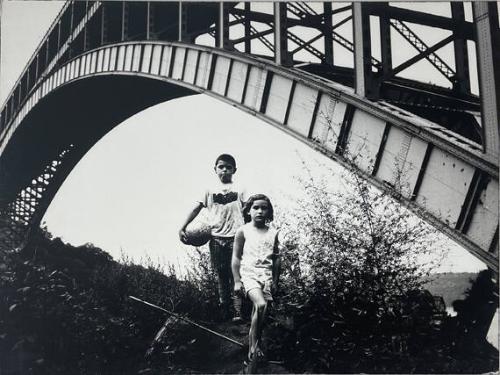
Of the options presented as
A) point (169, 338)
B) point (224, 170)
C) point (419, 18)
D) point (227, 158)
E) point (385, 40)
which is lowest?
point (169, 338)

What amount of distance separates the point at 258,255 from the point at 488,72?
3019mm

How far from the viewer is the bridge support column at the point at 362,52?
6836mm

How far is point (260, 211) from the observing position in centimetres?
529

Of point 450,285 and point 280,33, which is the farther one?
point 280,33

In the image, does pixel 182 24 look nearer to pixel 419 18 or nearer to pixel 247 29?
pixel 247 29

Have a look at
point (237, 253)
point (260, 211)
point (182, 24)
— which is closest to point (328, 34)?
point (182, 24)

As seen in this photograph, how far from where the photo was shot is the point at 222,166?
6.39 m

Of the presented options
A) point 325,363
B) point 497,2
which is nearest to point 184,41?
point 497,2

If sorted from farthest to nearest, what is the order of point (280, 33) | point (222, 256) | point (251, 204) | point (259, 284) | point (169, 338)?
point (280, 33)
point (169, 338)
point (222, 256)
point (251, 204)
point (259, 284)

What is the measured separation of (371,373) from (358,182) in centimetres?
240

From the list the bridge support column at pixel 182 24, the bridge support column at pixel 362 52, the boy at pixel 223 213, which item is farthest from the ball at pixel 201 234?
the bridge support column at pixel 182 24

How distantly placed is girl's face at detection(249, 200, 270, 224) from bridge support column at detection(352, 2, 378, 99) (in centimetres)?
255

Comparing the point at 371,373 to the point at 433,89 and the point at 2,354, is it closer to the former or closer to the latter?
the point at 2,354

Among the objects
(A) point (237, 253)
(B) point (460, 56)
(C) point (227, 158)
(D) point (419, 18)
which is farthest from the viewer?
(B) point (460, 56)
